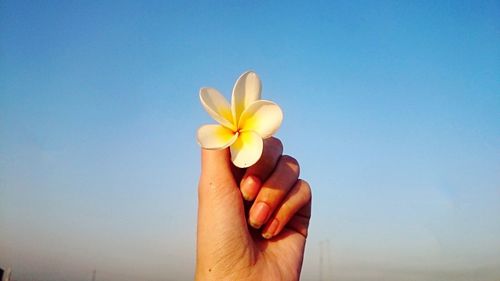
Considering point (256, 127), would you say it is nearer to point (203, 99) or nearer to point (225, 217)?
point (203, 99)

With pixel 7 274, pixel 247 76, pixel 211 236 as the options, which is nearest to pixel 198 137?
pixel 247 76

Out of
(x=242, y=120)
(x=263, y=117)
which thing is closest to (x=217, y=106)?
(x=242, y=120)

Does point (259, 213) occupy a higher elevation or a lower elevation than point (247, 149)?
lower

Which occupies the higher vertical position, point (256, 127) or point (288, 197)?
point (256, 127)

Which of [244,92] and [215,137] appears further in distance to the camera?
[244,92]

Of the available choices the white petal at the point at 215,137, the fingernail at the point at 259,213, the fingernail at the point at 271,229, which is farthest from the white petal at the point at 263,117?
the fingernail at the point at 271,229

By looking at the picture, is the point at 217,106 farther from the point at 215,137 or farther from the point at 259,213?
the point at 259,213

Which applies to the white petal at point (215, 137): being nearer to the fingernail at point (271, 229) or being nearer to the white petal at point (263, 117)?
the white petal at point (263, 117)
